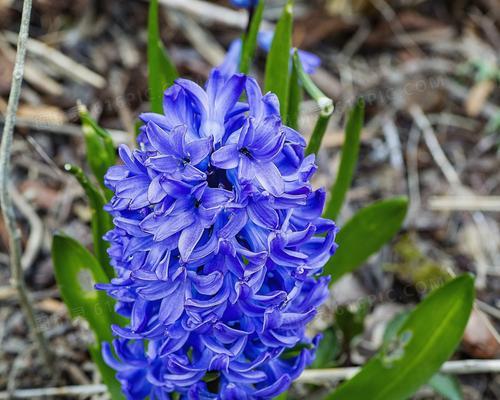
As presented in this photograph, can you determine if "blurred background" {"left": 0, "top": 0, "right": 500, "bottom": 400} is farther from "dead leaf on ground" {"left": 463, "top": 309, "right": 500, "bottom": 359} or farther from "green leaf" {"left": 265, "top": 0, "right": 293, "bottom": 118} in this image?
"green leaf" {"left": 265, "top": 0, "right": 293, "bottom": 118}

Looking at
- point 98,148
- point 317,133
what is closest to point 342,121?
point 317,133

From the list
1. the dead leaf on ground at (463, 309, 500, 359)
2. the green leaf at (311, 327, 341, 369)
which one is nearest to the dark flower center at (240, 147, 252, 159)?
the green leaf at (311, 327, 341, 369)

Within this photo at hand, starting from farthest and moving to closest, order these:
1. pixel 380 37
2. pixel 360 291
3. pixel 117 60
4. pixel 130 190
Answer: pixel 380 37 → pixel 117 60 → pixel 360 291 → pixel 130 190

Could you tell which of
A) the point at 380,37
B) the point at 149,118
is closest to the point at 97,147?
the point at 149,118

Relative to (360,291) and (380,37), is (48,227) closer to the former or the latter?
(360,291)

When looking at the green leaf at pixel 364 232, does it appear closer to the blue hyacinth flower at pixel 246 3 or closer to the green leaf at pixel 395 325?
the green leaf at pixel 395 325

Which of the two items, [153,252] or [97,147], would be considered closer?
[153,252]

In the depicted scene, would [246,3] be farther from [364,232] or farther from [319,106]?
[364,232]
